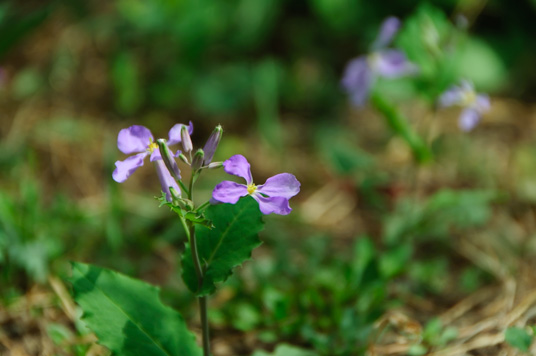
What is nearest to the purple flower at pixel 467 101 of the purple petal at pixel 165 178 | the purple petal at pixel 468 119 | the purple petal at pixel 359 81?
the purple petal at pixel 468 119

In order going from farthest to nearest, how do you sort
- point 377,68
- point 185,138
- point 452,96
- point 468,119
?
point 377,68, point 452,96, point 468,119, point 185,138

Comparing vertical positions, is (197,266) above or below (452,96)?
below

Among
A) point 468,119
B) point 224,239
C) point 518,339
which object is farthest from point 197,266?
point 468,119

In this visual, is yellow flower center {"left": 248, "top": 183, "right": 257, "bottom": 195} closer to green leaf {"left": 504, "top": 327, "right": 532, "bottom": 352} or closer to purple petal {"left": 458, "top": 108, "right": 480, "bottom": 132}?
green leaf {"left": 504, "top": 327, "right": 532, "bottom": 352}

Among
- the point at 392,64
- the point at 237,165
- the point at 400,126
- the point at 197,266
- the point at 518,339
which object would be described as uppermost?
the point at 392,64

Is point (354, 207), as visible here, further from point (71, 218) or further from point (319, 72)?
point (71, 218)

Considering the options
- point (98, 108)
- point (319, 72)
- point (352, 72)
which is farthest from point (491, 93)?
point (98, 108)

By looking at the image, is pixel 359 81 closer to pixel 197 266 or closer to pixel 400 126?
pixel 400 126

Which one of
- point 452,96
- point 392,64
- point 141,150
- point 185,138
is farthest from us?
point 392,64
